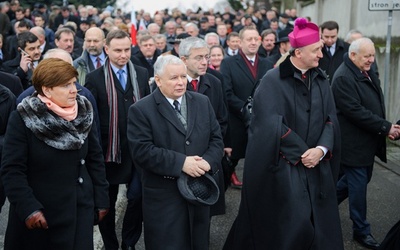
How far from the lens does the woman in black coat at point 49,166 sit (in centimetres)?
429

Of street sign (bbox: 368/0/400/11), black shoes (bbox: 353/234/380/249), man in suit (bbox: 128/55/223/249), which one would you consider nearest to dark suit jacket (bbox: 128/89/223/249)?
man in suit (bbox: 128/55/223/249)

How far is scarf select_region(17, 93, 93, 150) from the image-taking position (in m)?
4.28

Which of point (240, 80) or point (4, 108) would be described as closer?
point (4, 108)

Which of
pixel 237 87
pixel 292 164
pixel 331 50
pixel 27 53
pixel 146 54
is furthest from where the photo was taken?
pixel 146 54

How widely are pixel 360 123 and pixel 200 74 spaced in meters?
1.64

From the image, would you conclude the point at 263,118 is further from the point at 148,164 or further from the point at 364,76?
the point at 364,76

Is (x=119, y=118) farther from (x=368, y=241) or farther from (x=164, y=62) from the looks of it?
(x=368, y=241)

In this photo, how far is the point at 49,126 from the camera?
14.0 feet

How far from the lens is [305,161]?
4938 mm

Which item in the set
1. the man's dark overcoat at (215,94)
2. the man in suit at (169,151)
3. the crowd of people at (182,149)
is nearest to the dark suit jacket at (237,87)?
the crowd of people at (182,149)

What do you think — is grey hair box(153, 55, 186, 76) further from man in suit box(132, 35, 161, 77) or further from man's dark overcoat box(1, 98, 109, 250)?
man in suit box(132, 35, 161, 77)

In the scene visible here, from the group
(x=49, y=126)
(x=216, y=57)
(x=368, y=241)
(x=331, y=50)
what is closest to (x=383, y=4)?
(x=331, y=50)

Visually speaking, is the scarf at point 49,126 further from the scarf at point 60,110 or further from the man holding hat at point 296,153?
the man holding hat at point 296,153

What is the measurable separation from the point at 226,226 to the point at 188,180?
2.41 m
